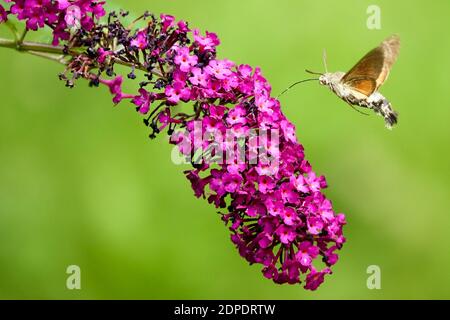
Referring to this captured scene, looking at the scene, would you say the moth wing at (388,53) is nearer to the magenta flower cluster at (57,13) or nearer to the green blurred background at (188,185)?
the magenta flower cluster at (57,13)

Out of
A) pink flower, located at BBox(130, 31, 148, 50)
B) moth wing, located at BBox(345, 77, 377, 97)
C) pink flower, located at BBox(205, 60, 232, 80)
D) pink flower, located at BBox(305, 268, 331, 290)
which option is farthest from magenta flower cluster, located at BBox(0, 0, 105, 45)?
pink flower, located at BBox(305, 268, 331, 290)

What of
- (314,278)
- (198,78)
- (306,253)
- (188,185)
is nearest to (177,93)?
(198,78)

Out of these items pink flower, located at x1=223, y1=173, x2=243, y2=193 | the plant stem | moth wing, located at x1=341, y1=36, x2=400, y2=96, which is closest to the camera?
pink flower, located at x1=223, y1=173, x2=243, y2=193

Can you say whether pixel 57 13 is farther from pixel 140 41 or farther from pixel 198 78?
pixel 198 78

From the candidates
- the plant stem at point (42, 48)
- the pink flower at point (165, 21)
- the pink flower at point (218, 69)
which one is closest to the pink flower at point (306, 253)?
the pink flower at point (218, 69)

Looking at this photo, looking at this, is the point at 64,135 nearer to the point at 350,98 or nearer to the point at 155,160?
the point at 155,160

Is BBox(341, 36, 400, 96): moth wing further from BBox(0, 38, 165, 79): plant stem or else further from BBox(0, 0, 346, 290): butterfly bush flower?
BBox(0, 38, 165, 79): plant stem
